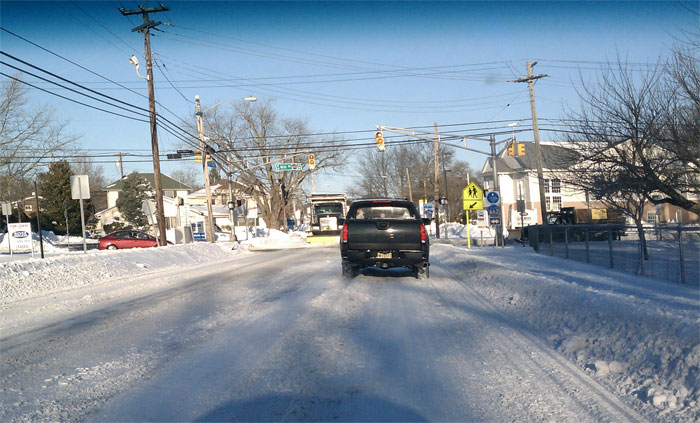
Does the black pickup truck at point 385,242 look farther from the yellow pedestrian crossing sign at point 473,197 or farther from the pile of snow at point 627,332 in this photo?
the yellow pedestrian crossing sign at point 473,197

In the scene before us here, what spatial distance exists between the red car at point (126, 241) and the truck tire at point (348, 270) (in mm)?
25287

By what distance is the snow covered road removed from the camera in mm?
4832

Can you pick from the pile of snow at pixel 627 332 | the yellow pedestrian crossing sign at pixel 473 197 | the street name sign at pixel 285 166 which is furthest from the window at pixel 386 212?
the street name sign at pixel 285 166

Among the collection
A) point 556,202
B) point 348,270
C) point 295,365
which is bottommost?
point 295,365

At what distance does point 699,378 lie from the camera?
17.1 ft

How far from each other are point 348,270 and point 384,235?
1.48 meters

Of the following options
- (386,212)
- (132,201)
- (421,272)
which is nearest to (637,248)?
(421,272)

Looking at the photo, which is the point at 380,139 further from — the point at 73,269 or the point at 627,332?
the point at 627,332

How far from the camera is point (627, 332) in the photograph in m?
6.97

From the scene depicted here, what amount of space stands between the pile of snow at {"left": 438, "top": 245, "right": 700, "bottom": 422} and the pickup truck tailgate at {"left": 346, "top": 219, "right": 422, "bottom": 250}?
7.85ft

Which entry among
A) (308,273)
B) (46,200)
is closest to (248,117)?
(46,200)

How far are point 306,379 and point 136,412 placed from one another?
1653mm

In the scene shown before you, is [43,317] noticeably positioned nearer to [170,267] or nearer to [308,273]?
[308,273]

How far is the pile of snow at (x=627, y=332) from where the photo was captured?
5297 millimetres
